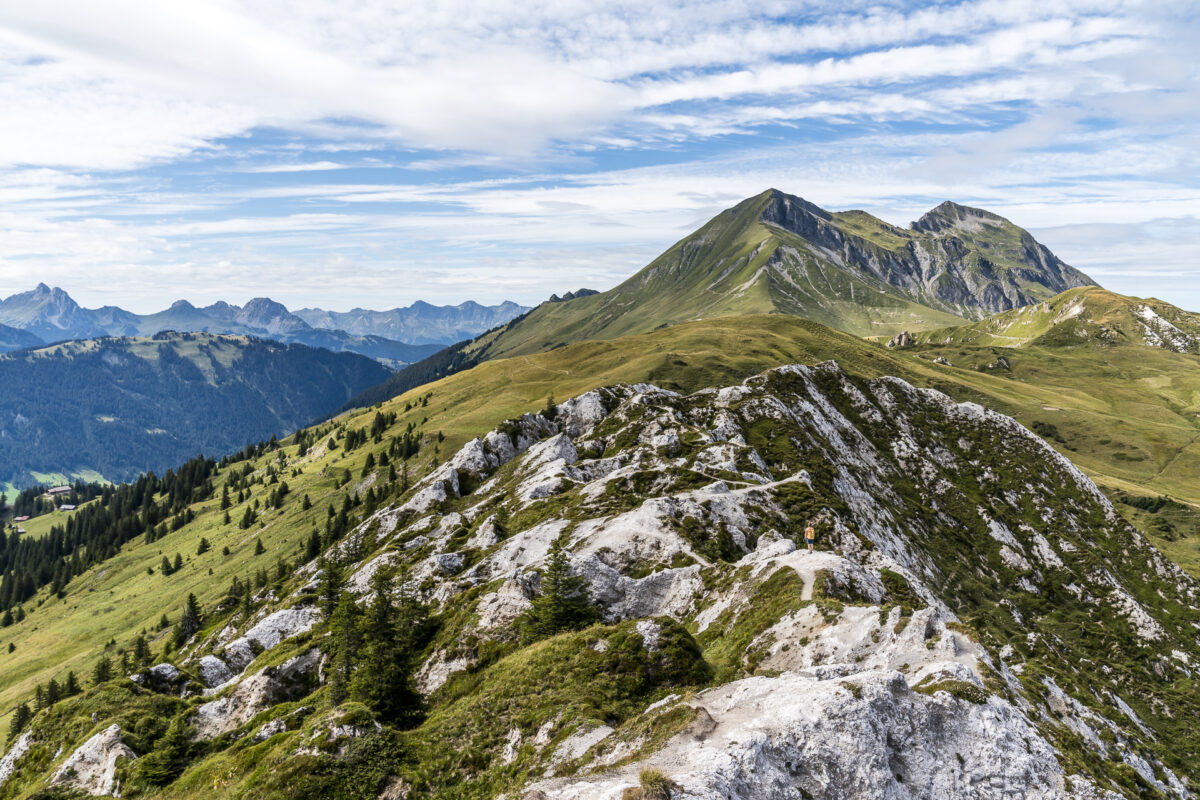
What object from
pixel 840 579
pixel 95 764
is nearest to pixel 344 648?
Result: pixel 95 764

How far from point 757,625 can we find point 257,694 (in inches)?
1828

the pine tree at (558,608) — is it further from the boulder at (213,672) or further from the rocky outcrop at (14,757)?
the rocky outcrop at (14,757)

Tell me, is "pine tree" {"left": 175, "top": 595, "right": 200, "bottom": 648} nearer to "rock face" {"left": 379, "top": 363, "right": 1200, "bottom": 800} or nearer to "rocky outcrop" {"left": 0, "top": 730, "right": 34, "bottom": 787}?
"rock face" {"left": 379, "top": 363, "right": 1200, "bottom": 800}

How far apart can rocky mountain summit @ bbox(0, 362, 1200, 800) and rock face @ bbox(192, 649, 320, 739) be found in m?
0.22

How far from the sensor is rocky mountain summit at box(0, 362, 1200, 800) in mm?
25609

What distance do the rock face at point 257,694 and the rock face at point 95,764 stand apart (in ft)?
17.7

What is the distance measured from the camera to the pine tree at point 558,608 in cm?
4559

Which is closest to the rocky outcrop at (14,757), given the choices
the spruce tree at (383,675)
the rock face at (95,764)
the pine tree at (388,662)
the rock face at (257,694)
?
the rock face at (95,764)

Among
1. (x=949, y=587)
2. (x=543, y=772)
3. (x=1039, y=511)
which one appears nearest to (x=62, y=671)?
(x=543, y=772)

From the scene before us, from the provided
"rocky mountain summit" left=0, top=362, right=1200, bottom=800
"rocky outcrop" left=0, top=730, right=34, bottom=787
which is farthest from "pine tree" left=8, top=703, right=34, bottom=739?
"rocky outcrop" left=0, top=730, right=34, bottom=787

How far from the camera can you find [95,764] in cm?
4634

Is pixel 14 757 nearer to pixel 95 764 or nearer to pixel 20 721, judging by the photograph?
pixel 95 764

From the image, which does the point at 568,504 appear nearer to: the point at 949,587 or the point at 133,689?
the point at 133,689

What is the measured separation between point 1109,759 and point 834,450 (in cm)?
6989
